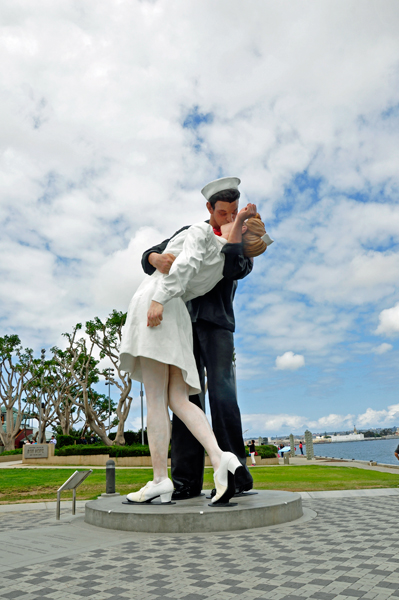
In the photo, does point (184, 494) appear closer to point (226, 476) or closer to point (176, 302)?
point (226, 476)

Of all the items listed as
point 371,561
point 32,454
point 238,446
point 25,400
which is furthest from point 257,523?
point 25,400

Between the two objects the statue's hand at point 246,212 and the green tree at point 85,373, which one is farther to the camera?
the green tree at point 85,373

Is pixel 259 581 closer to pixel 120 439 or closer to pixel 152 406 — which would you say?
pixel 152 406

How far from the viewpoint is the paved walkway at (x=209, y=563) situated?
10.4 ft

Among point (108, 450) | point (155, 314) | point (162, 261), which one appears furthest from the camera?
point (108, 450)

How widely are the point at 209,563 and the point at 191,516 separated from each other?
4.52ft

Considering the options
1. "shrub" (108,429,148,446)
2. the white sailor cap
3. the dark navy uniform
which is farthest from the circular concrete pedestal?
"shrub" (108,429,148,446)

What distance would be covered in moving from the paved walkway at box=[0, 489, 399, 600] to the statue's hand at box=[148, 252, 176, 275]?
3348 mm

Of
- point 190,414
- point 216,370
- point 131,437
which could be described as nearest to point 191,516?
point 190,414

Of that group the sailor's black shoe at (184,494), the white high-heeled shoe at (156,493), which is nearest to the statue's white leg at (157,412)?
the white high-heeled shoe at (156,493)

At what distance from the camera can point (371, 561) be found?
3824 mm

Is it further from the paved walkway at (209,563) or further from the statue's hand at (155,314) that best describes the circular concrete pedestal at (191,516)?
the statue's hand at (155,314)

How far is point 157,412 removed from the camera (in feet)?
20.0

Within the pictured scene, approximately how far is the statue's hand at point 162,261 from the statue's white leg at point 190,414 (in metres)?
1.36
